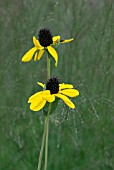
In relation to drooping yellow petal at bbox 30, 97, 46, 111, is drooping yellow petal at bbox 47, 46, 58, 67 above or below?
above

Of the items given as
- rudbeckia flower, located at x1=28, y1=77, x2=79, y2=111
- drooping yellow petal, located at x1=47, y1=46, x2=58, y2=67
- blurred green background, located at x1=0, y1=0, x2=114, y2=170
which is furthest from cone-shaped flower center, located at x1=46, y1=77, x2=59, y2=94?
blurred green background, located at x1=0, y1=0, x2=114, y2=170

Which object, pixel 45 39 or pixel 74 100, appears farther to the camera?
pixel 74 100

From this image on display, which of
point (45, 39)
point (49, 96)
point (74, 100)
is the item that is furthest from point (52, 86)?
point (74, 100)

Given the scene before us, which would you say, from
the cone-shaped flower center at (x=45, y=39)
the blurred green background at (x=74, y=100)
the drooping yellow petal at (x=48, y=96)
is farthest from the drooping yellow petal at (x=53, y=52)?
the blurred green background at (x=74, y=100)

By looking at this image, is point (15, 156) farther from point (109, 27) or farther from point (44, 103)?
point (44, 103)

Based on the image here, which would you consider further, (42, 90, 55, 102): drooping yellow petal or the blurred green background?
the blurred green background

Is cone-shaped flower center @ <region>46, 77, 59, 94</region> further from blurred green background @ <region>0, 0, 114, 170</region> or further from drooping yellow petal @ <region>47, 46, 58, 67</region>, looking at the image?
blurred green background @ <region>0, 0, 114, 170</region>

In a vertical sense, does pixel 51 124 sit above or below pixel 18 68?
below

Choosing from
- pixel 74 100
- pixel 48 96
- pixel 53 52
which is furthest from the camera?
pixel 74 100

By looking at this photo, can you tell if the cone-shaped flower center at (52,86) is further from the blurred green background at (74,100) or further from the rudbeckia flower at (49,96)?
the blurred green background at (74,100)

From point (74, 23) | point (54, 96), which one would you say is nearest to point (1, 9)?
point (74, 23)

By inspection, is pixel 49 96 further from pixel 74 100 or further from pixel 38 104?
pixel 74 100
